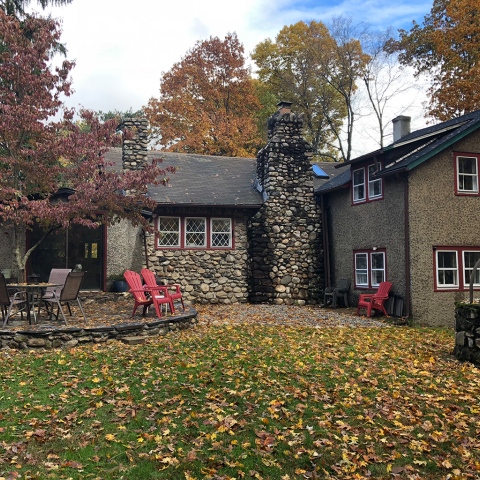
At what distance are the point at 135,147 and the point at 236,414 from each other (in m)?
11.6

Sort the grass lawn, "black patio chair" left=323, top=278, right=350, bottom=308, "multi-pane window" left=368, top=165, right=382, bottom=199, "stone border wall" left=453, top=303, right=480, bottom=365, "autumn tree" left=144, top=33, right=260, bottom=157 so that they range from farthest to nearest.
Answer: "autumn tree" left=144, top=33, right=260, bottom=157
"black patio chair" left=323, top=278, right=350, bottom=308
"multi-pane window" left=368, top=165, right=382, bottom=199
"stone border wall" left=453, top=303, right=480, bottom=365
the grass lawn

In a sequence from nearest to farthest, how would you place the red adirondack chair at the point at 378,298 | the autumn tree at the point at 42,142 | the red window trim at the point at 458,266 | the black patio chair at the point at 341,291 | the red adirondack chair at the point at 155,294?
1. the red adirondack chair at the point at 155,294
2. the autumn tree at the point at 42,142
3. the red window trim at the point at 458,266
4. the red adirondack chair at the point at 378,298
5. the black patio chair at the point at 341,291

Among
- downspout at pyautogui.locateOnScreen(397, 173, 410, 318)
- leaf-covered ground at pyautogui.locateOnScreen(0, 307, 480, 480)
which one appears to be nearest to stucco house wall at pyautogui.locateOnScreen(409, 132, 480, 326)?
downspout at pyautogui.locateOnScreen(397, 173, 410, 318)

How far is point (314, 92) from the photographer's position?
25.2m

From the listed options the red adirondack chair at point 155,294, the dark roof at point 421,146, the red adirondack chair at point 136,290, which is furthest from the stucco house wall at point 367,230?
the red adirondack chair at point 136,290

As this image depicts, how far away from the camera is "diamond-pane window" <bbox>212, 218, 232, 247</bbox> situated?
14.5 metres

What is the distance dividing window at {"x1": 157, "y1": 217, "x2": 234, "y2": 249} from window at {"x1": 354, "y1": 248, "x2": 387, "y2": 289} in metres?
3.96

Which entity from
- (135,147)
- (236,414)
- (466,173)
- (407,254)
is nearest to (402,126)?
(466,173)

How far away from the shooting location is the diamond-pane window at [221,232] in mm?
14547

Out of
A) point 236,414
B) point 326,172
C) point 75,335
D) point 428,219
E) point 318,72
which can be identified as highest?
point 318,72

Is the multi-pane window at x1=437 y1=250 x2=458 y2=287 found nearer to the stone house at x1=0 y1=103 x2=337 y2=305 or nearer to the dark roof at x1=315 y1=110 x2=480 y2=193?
the dark roof at x1=315 y1=110 x2=480 y2=193

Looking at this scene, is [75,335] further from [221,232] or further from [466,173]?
[466,173]

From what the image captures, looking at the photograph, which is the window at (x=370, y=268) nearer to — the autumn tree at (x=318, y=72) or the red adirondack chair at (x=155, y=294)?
the red adirondack chair at (x=155, y=294)

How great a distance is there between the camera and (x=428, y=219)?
11.6 meters
